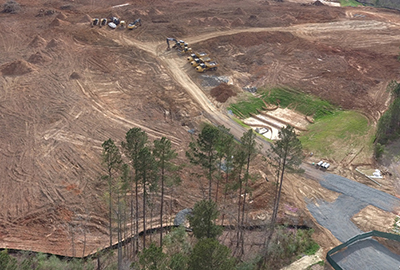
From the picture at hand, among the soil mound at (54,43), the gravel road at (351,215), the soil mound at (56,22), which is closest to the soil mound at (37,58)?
the soil mound at (54,43)

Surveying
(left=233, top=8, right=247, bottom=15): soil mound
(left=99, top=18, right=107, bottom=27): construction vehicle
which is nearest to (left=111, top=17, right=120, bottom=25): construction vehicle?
(left=99, top=18, right=107, bottom=27): construction vehicle

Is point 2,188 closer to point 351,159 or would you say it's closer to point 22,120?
point 22,120

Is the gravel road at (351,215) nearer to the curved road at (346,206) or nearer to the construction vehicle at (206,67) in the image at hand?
the curved road at (346,206)

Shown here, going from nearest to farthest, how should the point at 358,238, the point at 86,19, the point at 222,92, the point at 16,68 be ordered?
1. the point at 358,238
2. the point at 222,92
3. the point at 16,68
4. the point at 86,19

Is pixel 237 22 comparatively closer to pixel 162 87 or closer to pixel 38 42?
pixel 162 87

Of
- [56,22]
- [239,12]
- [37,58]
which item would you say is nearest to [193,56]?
[37,58]

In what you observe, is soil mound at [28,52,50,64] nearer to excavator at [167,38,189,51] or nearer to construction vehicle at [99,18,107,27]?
construction vehicle at [99,18,107,27]

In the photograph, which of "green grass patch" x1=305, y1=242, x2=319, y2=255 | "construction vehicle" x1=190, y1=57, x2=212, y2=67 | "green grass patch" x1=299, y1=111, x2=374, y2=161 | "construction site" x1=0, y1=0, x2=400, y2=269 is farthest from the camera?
"construction vehicle" x1=190, y1=57, x2=212, y2=67
